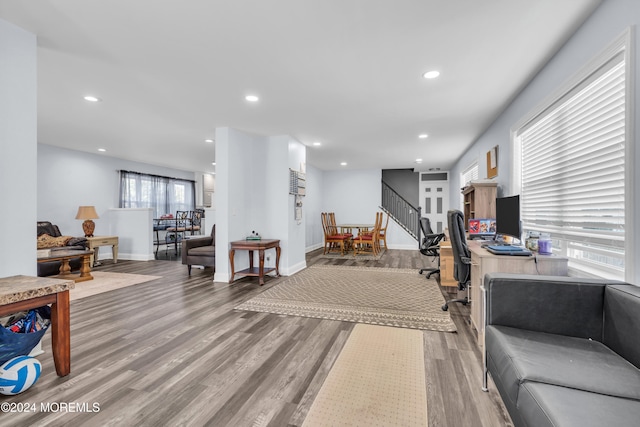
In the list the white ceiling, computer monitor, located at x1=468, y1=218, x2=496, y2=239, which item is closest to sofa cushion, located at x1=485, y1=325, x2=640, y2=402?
the white ceiling

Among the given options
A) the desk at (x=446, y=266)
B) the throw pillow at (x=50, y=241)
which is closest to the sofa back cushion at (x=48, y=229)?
the throw pillow at (x=50, y=241)

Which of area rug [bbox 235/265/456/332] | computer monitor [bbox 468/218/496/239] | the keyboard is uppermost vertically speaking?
computer monitor [bbox 468/218/496/239]

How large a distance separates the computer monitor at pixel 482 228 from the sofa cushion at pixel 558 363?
7.81 ft

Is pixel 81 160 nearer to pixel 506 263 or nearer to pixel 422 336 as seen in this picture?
pixel 422 336

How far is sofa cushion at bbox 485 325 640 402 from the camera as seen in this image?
115cm

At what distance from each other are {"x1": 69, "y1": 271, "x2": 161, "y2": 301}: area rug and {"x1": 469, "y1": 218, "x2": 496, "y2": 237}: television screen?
203 inches

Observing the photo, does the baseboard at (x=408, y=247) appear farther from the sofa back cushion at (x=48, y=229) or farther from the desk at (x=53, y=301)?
the sofa back cushion at (x=48, y=229)

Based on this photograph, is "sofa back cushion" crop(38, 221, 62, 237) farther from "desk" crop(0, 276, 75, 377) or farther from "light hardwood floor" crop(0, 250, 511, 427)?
"desk" crop(0, 276, 75, 377)

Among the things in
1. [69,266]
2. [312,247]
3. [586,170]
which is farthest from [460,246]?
[69,266]

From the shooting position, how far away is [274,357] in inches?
90.0

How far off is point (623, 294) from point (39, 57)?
15.0 feet

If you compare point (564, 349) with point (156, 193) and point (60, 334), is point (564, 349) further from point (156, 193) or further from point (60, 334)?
point (156, 193)

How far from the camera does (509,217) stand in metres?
2.92

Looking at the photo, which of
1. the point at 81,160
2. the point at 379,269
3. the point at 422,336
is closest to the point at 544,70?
the point at 422,336
